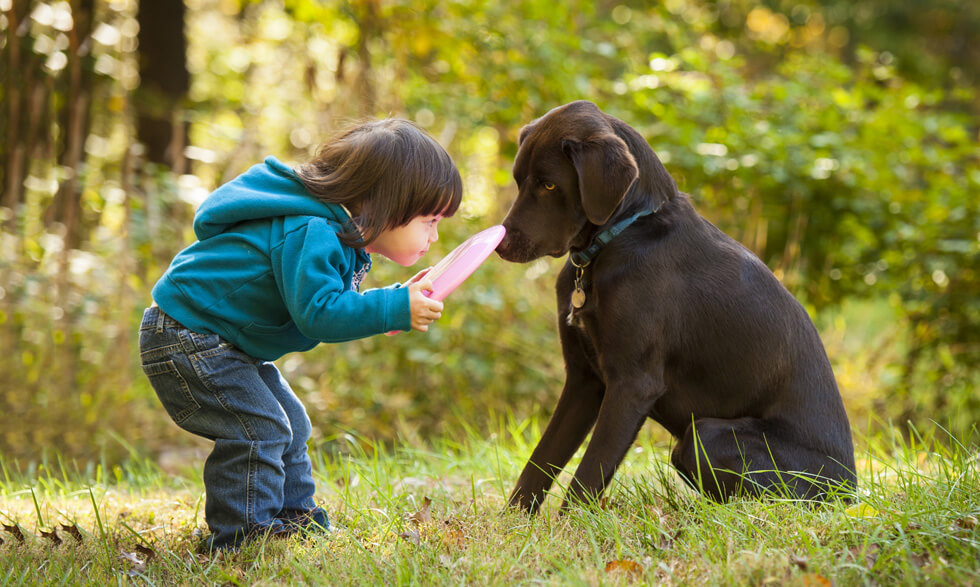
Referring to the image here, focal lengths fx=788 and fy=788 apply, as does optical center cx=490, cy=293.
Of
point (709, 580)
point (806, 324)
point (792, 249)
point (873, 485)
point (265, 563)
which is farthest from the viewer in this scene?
point (792, 249)

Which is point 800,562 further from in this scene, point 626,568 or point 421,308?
point 421,308

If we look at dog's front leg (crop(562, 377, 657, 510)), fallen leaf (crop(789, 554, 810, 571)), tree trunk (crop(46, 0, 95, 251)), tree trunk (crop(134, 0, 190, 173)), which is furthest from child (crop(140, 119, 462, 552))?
tree trunk (crop(134, 0, 190, 173))

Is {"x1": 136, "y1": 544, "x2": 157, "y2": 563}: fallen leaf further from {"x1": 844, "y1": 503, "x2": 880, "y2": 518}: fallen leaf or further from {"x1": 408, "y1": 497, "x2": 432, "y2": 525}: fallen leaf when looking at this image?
{"x1": 844, "y1": 503, "x2": 880, "y2": 518}: fallen leaf

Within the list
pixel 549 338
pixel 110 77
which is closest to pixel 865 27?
pixel 549 338

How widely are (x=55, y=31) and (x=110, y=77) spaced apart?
69 cm

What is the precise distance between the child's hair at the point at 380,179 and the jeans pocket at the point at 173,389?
0.71m

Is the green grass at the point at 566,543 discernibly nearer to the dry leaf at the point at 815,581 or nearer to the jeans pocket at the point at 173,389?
the dry leaf at the point at 815,581

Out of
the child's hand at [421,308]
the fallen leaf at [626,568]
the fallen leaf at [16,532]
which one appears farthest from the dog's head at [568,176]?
the fallen leaf at [16,532]

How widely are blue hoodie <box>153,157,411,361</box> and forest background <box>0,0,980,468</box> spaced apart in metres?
2.46

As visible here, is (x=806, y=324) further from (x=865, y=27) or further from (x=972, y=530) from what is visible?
(x=865, y=27)

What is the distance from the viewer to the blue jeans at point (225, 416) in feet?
8.36

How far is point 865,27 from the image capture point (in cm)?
1469

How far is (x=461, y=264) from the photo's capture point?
103 inches

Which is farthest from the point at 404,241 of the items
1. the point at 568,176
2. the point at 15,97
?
the point at 15,97
